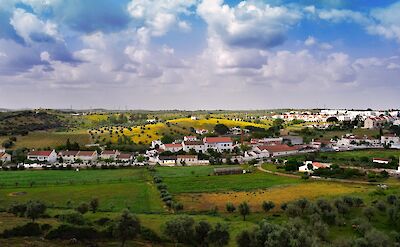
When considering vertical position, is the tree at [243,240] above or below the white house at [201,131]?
below

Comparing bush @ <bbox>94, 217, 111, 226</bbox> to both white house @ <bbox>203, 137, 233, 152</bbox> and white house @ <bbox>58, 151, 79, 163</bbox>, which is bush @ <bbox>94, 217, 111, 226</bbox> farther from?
white house @ <bbox>203, 137, 233, 152</bbox>

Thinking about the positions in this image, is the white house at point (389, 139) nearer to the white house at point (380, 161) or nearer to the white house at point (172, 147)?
the white house at point (380, 161)

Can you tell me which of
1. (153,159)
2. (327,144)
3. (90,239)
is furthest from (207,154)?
(90,239)

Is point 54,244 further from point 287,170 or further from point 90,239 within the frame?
point 287,170

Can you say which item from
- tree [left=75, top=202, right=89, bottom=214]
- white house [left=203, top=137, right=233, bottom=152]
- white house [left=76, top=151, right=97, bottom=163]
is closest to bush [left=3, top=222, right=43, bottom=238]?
tree [left=75, top=202, right=89, bottom=214]

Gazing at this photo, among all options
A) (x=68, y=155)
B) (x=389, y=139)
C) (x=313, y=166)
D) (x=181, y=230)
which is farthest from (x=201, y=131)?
(x=181, y=230)

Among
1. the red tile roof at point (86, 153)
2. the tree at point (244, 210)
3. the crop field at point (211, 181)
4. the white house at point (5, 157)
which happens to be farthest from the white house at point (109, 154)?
the tree at point (244, 210)
